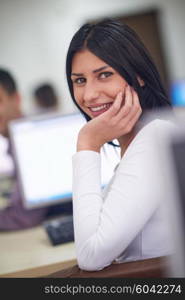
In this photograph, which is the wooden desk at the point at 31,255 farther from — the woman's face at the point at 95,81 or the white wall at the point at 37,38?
the white wall at the point at 37,38

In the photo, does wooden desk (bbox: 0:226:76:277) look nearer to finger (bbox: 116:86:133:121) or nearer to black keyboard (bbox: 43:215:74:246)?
black keyboard (bbox: 43:215:74:246)

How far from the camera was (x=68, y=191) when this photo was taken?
1405 millimetres

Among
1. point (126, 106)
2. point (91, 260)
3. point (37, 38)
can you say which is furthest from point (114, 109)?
point (37, 38)

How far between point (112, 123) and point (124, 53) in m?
0.13

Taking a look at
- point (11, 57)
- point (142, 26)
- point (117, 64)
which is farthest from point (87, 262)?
point (142, 26)

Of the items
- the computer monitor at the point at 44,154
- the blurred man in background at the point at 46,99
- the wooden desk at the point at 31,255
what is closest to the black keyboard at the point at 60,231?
the wooden desk at the point at 31,255

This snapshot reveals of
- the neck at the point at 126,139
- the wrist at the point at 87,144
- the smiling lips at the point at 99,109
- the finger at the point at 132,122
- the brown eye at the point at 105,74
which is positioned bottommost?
the neck at the point at 126,139

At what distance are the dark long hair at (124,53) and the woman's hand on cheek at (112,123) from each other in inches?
1.3

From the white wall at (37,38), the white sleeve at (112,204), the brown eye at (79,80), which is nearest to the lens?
the white sleeve at (112,204)

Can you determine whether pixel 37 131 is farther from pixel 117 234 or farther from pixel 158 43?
pixel 158 43

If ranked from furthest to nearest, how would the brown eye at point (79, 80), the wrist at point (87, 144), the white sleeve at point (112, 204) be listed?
the brown eye at point (79, 80), the wrist at point (87, 144), the white sleeve at point (112, 204)

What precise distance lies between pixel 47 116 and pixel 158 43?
13.7 feet

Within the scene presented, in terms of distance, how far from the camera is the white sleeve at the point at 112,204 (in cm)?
77

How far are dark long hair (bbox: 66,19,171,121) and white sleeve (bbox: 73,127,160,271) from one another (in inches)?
5.6
